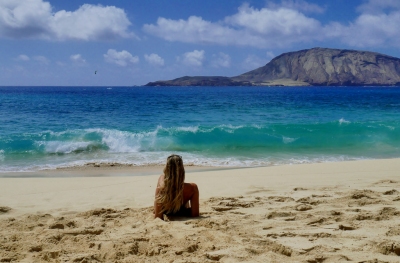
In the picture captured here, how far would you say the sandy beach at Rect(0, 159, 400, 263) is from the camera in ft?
12.4

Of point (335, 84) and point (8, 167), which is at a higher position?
point (335, 84)

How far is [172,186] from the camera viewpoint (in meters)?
4.87

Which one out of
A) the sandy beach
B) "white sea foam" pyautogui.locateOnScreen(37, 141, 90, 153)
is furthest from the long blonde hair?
"white sea foam" pyautogui.locateOnScreen(37, 141, 90, 153)

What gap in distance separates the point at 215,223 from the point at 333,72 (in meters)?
179

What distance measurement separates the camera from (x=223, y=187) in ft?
24.2

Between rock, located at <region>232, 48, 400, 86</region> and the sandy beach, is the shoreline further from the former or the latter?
rock, located at <region>232, 48, 400, 86</region>

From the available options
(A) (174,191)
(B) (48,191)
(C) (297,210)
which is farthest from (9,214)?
(C) (297,210)

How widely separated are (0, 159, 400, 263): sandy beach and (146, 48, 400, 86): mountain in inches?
6300

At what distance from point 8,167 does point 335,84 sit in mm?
171485

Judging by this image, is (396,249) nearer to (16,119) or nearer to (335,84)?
(16,119)

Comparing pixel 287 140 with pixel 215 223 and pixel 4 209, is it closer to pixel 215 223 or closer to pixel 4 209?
pixel 215 223

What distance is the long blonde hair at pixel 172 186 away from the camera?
15.7 ft

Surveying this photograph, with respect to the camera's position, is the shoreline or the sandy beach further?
the shoreline

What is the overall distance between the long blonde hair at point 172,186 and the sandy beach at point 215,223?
0.22 metres
